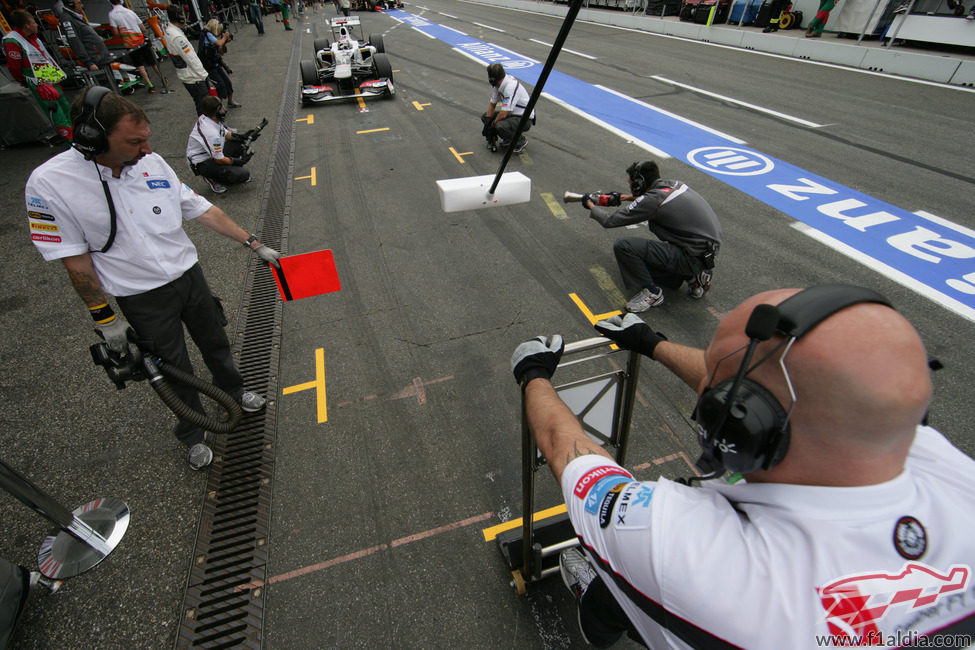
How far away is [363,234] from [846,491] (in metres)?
5.32

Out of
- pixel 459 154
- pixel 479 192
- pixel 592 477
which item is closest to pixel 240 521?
pixel 592 477

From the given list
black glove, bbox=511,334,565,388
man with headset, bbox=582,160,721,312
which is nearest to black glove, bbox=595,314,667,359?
black glove, bbox=511,334,565,388

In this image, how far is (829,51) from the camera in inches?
528

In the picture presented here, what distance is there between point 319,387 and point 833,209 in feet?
21.6

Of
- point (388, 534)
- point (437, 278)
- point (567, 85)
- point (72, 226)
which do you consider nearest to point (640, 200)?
point (437, 278)

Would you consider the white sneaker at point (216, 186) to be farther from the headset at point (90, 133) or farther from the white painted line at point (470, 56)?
the white painted line at point (470, 56)

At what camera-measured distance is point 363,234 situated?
5.48 metres

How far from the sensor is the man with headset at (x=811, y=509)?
844mm

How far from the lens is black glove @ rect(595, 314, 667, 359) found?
1.89 m

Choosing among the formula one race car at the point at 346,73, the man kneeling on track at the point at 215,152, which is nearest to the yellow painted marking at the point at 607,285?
the man kneeling on track at the point at 215,152

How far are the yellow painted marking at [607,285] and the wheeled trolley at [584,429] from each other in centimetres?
220

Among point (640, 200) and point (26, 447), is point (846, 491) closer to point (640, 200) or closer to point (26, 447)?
point (640, 200)

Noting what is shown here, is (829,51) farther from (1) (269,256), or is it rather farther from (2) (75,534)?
(2) (75,534)

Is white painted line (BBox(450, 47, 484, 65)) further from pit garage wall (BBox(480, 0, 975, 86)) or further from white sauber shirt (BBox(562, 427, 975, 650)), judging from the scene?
white sauber shirt (BBox(562, 427, 975, 650))
